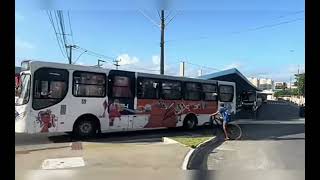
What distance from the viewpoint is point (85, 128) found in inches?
632

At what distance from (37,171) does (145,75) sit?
1007cm

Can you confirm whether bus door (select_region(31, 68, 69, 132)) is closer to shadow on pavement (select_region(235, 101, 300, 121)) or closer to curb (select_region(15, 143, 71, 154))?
curb (select_region(15, 143, 71, 154))

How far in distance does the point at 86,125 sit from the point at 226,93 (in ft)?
32.6

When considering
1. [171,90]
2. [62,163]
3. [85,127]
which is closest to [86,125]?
[85,127]

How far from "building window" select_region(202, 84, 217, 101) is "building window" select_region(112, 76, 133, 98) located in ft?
17.8

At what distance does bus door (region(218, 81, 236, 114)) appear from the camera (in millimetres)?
23391

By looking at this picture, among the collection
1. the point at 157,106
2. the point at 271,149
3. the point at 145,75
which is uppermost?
the point at 145,75

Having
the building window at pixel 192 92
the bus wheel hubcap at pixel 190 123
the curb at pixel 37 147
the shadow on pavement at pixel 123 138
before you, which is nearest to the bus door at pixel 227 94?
the building window at pixel 192 92

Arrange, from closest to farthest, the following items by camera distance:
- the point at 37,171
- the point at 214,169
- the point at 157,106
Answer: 1. the point at 37,171
2. the point at 214,169
3. the point at 157,106

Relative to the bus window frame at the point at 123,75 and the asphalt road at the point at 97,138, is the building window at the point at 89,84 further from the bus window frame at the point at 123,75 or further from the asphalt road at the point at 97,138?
the asphalt road at the point at 97,138

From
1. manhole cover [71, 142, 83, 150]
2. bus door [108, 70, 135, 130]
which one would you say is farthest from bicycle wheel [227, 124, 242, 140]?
manhole cover [71, 142, 83, 150]
